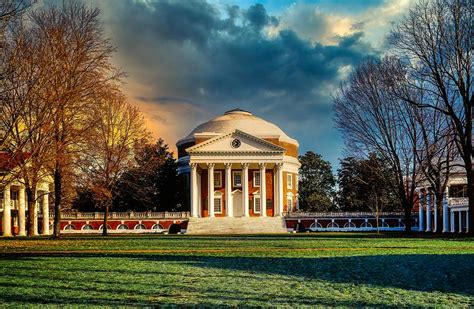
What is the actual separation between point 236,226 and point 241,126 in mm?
22113

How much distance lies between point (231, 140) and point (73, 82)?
44.3 meters

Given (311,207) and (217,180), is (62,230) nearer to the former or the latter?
(217,180)

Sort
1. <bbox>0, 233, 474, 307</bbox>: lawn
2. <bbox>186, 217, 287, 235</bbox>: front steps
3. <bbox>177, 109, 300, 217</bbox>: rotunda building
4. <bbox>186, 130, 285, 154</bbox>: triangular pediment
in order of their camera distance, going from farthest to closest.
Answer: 1. <bbox>177, 109, 300, 217</bbox>: rotunda building
2. <bbox>186, 130, 285, 154</bbox>: triangular pediment
3. <bbox>186, 217, 287, 235</bbox>: front steps
4. <bbox>0, 233, 474, 307</bbox>: lawn

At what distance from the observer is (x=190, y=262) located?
1850 centimetres

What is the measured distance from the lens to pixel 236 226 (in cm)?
7038

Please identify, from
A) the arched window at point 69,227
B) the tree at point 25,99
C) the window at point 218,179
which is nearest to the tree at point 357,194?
the window at point 218,179

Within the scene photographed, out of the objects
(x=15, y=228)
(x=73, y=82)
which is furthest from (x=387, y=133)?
(x=15, y=228)

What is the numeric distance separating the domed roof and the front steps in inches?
646

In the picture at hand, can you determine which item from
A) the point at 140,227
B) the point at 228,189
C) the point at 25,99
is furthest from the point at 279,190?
the point at 25,99

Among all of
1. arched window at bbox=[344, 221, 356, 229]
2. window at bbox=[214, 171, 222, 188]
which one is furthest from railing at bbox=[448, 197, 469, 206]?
window at bbox=[214, 171, 222, 188]

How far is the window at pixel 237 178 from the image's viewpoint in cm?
8238

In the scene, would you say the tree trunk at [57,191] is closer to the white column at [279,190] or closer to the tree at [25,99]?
the tree at [25,99]

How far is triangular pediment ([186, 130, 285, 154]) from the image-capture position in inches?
3034

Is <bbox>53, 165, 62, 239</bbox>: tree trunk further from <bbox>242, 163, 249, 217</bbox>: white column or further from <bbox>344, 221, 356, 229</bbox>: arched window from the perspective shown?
<bbox>344, 221, 356, 229</bbox>: arched window
